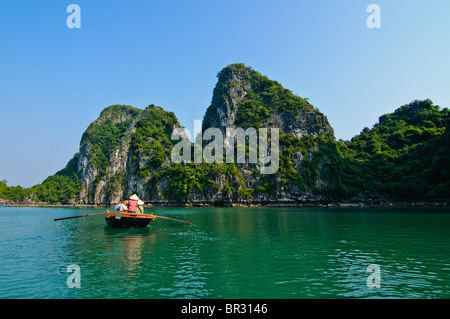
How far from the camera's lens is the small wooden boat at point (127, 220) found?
68.6 ft

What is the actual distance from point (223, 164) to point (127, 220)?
205 ft

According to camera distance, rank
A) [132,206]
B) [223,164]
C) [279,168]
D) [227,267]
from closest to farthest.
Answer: [227,267]
[132,206]
[279,168]
[223,164]

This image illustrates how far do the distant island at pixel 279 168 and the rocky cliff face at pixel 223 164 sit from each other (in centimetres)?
32

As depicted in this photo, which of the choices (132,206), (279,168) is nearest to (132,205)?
(132,206)

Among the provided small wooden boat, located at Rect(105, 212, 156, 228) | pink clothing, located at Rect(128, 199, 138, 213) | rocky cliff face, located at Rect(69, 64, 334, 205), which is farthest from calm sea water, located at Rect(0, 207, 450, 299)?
rocky cliff face, located at Rect(69, 64, 334, 205)

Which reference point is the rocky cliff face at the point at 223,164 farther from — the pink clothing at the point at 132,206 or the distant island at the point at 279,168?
the pink clothing at the point at 132,206

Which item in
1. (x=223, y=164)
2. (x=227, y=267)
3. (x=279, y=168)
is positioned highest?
(x=223, y=164)

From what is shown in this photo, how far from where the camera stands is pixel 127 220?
69.4 feet

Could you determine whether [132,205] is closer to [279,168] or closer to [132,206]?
[132,206]

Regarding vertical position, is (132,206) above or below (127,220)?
above

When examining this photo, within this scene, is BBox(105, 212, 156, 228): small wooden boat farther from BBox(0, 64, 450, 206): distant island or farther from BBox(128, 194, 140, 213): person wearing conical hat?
BBox(0, 64, 450, 206): distant island

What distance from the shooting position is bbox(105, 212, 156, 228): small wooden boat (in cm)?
2090

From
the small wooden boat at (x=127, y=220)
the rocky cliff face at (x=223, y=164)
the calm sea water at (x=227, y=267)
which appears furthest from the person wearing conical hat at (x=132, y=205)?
the rocky cliff face at (x=223, y=164)
